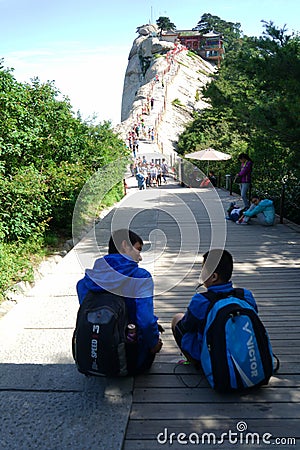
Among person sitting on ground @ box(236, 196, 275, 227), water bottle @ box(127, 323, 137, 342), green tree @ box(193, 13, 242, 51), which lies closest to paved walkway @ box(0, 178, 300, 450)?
water bottle @ box(127, 323, 137, 342)

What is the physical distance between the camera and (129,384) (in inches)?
118

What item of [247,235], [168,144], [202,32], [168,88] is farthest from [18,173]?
[202,32]

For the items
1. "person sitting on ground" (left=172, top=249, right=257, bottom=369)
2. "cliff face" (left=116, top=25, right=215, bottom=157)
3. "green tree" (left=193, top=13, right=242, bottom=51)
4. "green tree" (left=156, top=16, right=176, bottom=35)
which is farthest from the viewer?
"green tree" (left=156, top=16, right=176, bottom=35)

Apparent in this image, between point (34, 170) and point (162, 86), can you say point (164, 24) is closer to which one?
point (162, 86)

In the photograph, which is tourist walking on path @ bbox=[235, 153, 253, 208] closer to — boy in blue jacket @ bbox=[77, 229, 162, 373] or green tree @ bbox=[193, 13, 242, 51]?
boy in blue jacket @ bbox=[77, 229, 162, 373]

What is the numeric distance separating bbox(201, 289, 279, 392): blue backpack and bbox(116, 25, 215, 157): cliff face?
3355 cm

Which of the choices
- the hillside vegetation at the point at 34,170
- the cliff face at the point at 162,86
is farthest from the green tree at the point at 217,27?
the hillside vegetation at the point at 34,170

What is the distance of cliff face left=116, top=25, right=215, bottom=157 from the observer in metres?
44.2

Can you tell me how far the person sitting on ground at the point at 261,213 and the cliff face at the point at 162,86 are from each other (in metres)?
27.2

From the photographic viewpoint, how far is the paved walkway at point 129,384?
8.28 ft

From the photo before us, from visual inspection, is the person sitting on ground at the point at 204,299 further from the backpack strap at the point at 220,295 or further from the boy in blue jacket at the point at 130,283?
the boy in blue jacket at the point at 130,283

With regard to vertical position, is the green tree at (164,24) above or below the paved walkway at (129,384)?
above

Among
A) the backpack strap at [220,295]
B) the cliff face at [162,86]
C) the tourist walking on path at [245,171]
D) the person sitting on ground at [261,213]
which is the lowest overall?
the person sitting on ground at [261,213]

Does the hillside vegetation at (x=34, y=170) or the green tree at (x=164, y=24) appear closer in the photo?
the hillside vegetation at (x=34, y=170)
